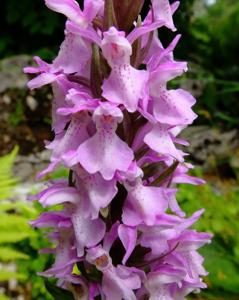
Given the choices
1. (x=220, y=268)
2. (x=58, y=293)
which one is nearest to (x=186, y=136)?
(x=220, y=268)

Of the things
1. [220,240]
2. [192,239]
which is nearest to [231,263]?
[220,240]

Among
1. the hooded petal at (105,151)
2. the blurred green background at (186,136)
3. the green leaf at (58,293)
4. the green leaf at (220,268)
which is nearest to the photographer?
the hooded petal at (105,151)

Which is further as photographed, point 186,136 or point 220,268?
point 186,136

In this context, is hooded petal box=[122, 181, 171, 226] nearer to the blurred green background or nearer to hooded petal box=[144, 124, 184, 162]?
hooded petal box=[144, 124, 184, 162]

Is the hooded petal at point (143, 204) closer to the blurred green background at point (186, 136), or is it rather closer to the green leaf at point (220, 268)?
the blurred green background at point (186, 136)

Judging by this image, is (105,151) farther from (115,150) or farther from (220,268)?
(220,268)

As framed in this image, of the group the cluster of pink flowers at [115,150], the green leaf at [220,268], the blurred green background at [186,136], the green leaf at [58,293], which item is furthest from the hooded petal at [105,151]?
the green leaf at [220,268]

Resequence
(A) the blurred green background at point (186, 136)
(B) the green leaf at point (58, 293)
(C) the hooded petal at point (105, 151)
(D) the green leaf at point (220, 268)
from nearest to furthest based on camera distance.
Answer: (C) the hooded petal at point (105, 151) < (B) the green leaf at point (58, 293) < (D) the green leaf at point (220, 268) < (A) the blurred green background at point (186, 136)
